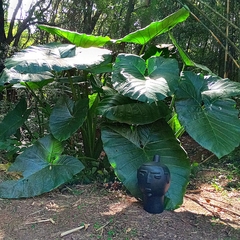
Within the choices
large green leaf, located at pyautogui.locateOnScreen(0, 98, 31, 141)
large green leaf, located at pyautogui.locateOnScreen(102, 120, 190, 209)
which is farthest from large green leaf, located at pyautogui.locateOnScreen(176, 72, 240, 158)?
large green leaf, located at pyautogui.locateOnScreen(0, 98, 31, 141)

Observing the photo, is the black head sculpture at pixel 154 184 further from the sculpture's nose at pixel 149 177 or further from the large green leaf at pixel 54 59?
the large green leaf at pixel 54 59

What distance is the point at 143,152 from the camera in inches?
84.5

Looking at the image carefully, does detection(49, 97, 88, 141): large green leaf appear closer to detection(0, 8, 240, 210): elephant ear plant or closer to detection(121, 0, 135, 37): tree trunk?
detection(0, 8, 240, 210): elephant ear plant

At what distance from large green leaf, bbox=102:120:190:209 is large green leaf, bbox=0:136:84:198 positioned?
278 mm

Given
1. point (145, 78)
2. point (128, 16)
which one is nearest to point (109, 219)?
point (145, 78)

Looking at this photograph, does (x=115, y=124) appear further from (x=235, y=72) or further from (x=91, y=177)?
(x=235, y=72)

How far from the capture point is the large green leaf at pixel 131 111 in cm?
213

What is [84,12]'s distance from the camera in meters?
6.36

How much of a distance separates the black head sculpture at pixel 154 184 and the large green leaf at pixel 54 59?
2.49ft

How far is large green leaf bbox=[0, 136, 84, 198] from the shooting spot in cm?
210

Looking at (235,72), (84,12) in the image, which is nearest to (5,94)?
(84,12)

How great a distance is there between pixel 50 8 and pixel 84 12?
1.21 meters

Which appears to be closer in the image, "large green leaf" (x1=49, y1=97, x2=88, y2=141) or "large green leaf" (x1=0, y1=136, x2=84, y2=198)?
"large green leaf" (x1=0, y1=136, x2=84, y2=198)

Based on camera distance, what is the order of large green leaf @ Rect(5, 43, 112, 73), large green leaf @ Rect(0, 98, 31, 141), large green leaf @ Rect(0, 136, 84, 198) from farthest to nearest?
1. large green leaf @ Rect(0, 98, 31, 141)
2. large green leaf @ Rect(0, 136, 84, 198)
3. large green leaf @ Rect(5, 43, 112, 73)
